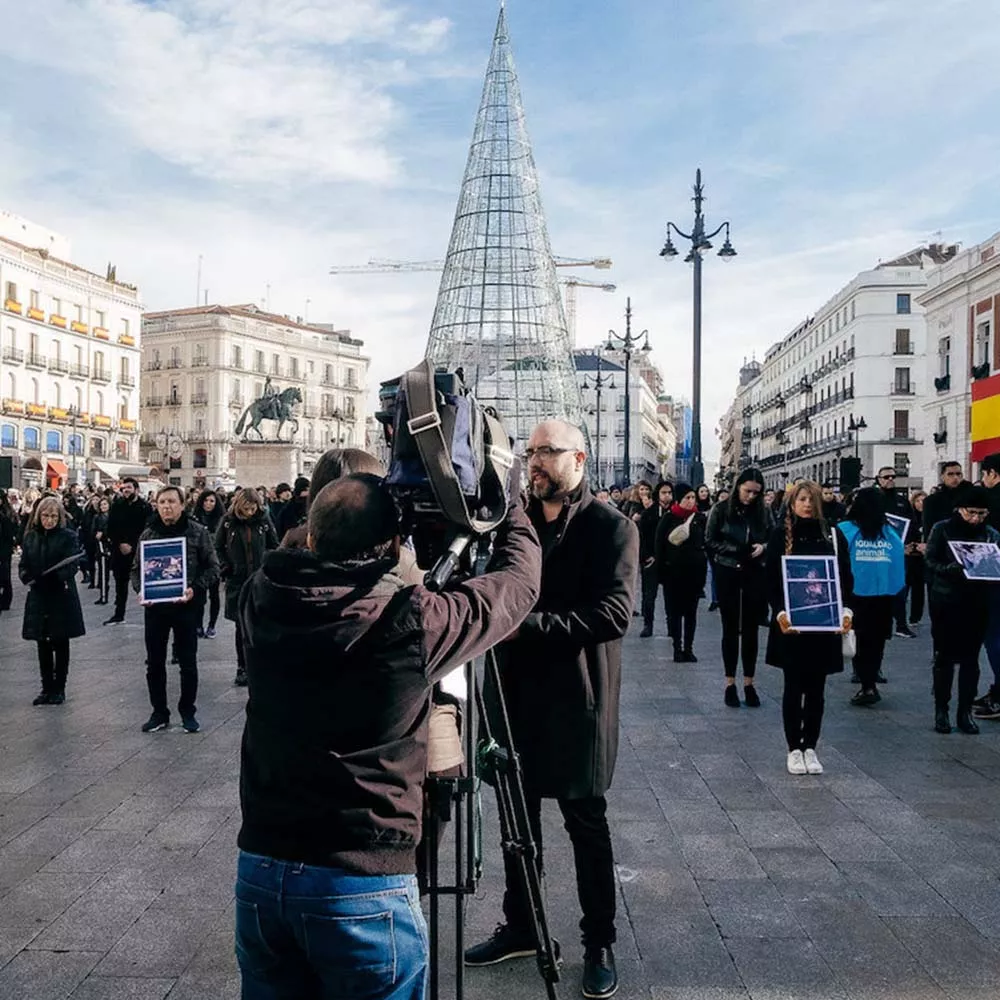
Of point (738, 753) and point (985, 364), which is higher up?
point (985, 364)

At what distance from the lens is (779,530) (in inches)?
259

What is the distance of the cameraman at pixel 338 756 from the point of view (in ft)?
6.39

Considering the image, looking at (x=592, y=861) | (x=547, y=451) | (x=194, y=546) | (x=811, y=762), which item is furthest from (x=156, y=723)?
(x=547, y=451)

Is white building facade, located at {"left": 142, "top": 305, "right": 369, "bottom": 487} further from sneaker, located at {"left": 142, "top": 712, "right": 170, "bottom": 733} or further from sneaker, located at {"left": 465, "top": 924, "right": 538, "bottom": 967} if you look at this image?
sneaker, located at {"left": 465, "top": 924, "right": 538, "bottom": 967}

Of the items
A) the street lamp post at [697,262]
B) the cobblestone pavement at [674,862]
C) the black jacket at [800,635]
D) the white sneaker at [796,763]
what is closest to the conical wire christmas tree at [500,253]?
the street lamp post at [697,262]

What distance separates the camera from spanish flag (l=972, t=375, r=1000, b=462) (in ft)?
70.3

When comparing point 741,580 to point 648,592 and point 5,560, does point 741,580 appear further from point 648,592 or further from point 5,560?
point 5,560

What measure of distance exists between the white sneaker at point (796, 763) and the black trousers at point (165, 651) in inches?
158

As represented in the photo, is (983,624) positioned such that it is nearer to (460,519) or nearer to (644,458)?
(460,519)

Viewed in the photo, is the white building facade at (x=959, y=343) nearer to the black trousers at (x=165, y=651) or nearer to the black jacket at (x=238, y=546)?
the black jacket at (x=238, y=546)

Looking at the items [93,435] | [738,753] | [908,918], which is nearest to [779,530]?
[738,753]

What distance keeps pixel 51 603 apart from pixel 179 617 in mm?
1487

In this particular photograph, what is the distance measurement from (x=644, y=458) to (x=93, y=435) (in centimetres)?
6775

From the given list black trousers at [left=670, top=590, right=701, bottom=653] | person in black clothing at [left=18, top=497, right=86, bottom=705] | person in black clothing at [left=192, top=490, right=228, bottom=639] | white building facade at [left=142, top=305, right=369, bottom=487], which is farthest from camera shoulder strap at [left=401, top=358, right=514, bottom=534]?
white building facade at [left=142, top=305, right=369, bottom=487]
